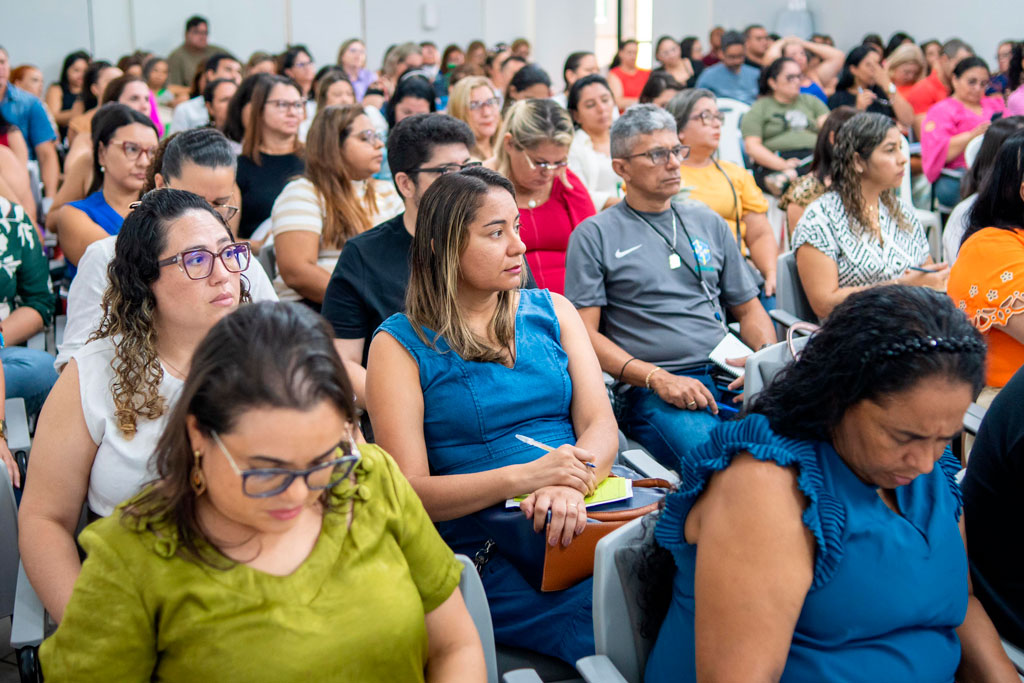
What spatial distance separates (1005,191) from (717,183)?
1.62 metres

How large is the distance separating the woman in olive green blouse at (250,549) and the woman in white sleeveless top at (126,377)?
0.47 m

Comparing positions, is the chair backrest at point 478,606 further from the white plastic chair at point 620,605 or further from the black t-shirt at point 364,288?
the black t-shirt at point 364,288

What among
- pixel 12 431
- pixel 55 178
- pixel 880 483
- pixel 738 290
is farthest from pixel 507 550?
pixel 55 178

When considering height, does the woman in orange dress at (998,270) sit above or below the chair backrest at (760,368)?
above

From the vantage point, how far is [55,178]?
5.55m

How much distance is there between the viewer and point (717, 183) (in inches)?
162

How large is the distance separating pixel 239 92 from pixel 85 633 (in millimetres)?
3923

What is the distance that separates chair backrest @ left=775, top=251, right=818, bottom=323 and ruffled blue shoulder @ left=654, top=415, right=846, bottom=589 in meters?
2.04

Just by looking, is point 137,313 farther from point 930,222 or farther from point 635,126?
point 930,222

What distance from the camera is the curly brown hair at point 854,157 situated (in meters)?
3.27

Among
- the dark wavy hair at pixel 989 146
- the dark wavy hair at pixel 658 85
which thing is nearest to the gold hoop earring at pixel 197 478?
the dark wavy hair at pixel 989 146

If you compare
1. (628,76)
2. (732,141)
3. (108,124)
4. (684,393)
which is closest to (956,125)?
(732,141)

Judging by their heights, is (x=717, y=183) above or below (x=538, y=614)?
above

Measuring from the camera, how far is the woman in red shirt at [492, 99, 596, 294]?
10.6 ft
